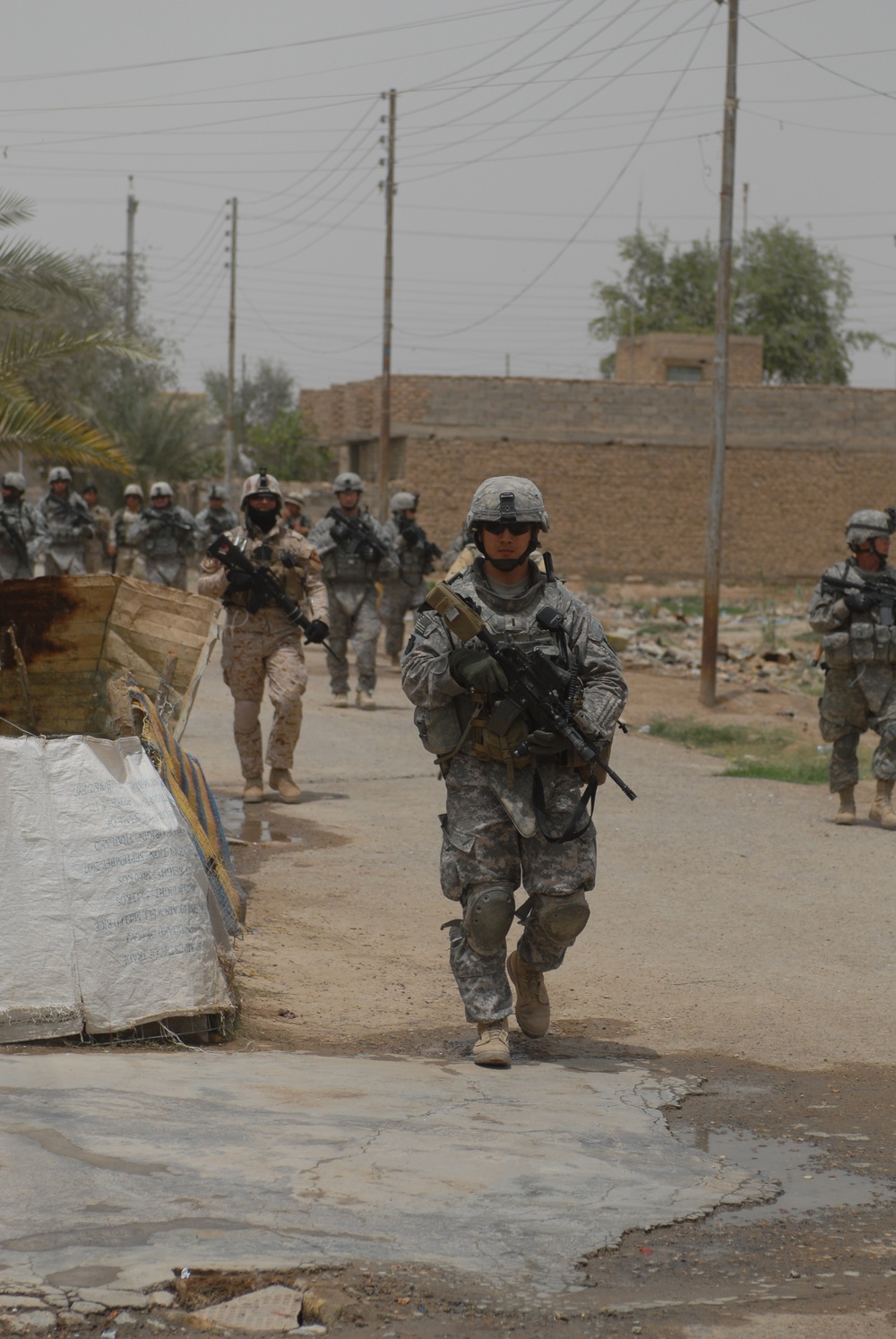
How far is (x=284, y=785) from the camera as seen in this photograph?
952 centimetres

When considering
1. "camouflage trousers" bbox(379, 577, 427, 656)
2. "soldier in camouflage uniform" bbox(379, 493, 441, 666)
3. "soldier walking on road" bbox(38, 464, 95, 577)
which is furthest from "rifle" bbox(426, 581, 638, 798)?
"soldier walking on road" bbox(38, 464, 95, 577)

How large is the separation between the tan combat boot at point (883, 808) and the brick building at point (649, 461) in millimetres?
18571

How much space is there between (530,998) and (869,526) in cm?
493

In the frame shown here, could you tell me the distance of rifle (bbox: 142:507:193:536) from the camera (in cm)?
1683

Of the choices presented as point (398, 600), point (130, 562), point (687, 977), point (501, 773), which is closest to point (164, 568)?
point (130, 562)

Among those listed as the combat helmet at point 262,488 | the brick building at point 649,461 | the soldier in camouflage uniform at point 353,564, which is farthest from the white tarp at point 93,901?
the brick building at point 649,461

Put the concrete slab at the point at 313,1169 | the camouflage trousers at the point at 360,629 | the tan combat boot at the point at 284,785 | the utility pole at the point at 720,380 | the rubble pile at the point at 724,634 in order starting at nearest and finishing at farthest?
the concrete slab at the point at 313,1169
the tan combat boot at the point at 284,785
the camouflage trousers at the point at 360,629
the utility pole at the point at 720,380
the rubble pile at the point at 724,634

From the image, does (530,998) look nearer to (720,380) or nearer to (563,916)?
(563,916)

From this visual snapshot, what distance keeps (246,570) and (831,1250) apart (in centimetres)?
619

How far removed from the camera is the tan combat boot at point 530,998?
5.07m

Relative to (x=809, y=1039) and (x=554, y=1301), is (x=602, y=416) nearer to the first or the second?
(x=809, y=1039)

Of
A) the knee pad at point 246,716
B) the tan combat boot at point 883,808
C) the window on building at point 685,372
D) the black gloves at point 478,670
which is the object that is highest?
the window on building at point 685,372

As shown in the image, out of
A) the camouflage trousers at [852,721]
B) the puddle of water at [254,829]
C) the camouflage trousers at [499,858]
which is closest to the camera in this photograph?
the camouflage trousers at [499,858]

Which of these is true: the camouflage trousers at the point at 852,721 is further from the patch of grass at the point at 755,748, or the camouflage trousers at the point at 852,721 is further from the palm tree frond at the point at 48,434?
the palm tree frond at the point at 48,434
